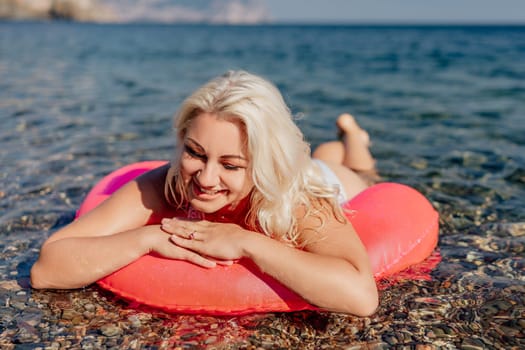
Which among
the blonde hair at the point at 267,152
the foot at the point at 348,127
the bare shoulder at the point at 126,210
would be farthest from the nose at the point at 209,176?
the foot at the point at 348,127

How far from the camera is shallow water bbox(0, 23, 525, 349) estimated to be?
118 inches

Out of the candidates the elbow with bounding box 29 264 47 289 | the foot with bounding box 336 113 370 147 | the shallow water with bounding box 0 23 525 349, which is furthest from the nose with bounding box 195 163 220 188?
the foot with bounding box 336 113 370 147

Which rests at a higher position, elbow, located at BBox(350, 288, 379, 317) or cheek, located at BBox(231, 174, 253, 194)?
cheek, located at BBox(231, 174, 253, 194)

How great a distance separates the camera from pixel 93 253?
3.04 metres

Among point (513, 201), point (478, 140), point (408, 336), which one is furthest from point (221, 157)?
point (478, 140)

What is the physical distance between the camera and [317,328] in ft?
10.00

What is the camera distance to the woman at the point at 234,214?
2703mm

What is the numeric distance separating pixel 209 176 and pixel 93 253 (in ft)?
2.93

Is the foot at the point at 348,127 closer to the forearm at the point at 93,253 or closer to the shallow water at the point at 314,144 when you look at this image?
the shallow water at the point at 314,144

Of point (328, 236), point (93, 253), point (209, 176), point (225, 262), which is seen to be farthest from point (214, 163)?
point (93, 253)

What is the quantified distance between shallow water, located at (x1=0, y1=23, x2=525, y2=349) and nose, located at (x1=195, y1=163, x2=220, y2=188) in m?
0.87

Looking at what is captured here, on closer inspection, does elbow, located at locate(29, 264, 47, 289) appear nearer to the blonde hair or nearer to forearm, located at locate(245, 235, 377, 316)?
the blonde hair

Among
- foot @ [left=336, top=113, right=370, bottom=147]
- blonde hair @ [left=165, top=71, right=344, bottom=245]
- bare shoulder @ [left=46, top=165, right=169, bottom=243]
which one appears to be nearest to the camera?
blonde hair @ [left=165, top=71, right=344, bottom=245]

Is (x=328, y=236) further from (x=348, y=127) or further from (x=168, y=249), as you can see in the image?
Result: (x=348, y=127)
